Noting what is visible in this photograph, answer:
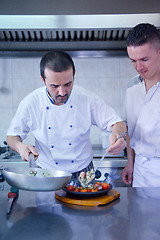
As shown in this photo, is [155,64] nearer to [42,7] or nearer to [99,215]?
[99,215]

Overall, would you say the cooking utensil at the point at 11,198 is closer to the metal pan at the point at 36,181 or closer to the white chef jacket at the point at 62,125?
the metal pan at the point at 36,181

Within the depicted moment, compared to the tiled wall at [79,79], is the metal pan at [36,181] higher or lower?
lower

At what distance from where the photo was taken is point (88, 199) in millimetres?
1307

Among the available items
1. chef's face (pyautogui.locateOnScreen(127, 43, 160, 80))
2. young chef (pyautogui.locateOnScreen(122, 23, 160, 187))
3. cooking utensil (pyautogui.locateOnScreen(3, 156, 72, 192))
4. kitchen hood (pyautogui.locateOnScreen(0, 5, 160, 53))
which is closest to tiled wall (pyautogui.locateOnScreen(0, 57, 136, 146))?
kitchen hood (pyautogui.locateOnScreen(0, 5, 160, 53))

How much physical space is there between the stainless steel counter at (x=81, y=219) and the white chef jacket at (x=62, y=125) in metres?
0.54

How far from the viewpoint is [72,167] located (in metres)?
1.92

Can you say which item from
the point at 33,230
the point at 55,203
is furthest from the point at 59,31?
the point at 33,230

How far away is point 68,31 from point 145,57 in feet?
3.69

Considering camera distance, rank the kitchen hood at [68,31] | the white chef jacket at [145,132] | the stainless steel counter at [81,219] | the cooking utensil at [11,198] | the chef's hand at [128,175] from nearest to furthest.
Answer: the stainless steel counter at [81,219] < the cooking utensil at [11,198] < the white chef jacket at [145,132] < the chef's hand at [128,175] < the kitchen hood at [68,31]

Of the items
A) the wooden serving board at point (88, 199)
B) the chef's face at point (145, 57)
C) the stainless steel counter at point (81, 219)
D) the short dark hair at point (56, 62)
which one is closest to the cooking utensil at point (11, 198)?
the stainless steel counter at point (81, 219)

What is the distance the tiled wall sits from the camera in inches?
125

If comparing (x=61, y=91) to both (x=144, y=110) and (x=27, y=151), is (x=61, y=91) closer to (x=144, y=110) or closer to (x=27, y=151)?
(x=27, y=151)

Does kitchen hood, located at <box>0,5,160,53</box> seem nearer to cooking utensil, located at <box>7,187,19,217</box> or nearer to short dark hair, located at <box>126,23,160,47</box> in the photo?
short dark hair, located at <box>126,23,160,47</box>

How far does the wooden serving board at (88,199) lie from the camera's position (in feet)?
4.16
